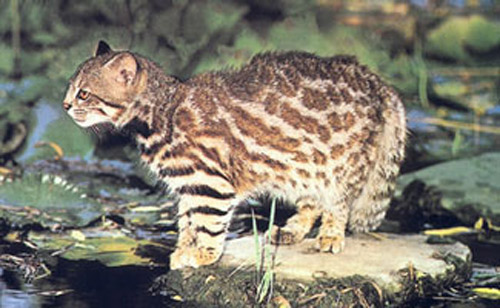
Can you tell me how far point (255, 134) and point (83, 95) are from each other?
3.21ft

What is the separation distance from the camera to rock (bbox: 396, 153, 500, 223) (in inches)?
268

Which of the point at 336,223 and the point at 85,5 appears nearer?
the point at 336,223

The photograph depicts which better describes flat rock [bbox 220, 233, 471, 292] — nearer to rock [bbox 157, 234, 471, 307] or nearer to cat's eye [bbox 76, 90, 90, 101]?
rock [bbox 157, 234, 471, 307]

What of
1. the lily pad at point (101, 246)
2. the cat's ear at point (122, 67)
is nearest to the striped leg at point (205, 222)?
the lily pad at point (101, 246)

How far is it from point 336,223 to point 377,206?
13.9 inches

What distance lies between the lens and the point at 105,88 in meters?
5.48

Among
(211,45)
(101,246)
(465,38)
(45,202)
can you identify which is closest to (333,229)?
(101,246)

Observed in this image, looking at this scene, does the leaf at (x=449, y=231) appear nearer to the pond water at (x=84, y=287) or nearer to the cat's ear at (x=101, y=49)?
the pond water at (x=84, y=287)

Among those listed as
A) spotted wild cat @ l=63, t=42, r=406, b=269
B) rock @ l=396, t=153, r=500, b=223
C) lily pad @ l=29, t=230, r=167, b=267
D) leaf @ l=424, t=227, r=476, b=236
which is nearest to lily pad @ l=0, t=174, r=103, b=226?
lily pad @ l=29, t=230, r=167, b=267

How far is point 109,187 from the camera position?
7.06m

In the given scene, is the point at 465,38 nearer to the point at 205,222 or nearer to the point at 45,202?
the point at 45,202

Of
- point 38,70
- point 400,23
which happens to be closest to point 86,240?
point 38,70

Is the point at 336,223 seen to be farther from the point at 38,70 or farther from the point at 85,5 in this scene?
the point at 85,5

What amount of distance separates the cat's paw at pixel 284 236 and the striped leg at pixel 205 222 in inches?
18.5
